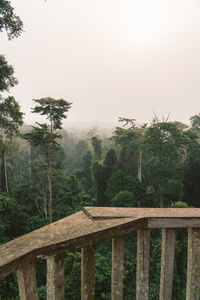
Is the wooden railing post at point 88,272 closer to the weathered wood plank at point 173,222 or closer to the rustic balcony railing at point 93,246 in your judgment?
the rustic balcony railing at point 93,246

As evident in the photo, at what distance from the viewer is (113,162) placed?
76.0 feet

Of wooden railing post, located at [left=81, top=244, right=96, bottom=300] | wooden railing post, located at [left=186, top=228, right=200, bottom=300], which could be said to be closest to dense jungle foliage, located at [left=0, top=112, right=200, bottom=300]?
wooden railing post, located at [left=186, top=228, right=200, bottom=300]

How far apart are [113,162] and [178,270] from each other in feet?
47.1

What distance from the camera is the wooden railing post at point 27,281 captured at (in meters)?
0.73

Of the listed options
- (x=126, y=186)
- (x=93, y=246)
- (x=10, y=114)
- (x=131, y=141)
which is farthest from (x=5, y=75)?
(x=131, y=141)

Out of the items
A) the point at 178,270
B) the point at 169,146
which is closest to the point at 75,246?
the point at 178,270

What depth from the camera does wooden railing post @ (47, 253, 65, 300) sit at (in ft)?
2.62

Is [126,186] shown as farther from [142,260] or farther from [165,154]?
[142,260]

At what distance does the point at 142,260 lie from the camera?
97cm

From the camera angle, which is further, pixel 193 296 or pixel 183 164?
pixel 183 164

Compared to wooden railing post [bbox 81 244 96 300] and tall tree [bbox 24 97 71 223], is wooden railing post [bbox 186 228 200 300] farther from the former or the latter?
tall tree [bbox 24 97 71 223]

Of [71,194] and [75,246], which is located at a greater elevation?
[75,246]

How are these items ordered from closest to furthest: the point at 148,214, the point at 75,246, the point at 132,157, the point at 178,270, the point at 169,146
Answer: the point at 75,246 → the point at 148,214 → the point at 178,270 → the point at 169,146 → the point at 132,157

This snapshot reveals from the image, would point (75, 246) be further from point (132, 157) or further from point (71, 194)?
point (132, 157)
